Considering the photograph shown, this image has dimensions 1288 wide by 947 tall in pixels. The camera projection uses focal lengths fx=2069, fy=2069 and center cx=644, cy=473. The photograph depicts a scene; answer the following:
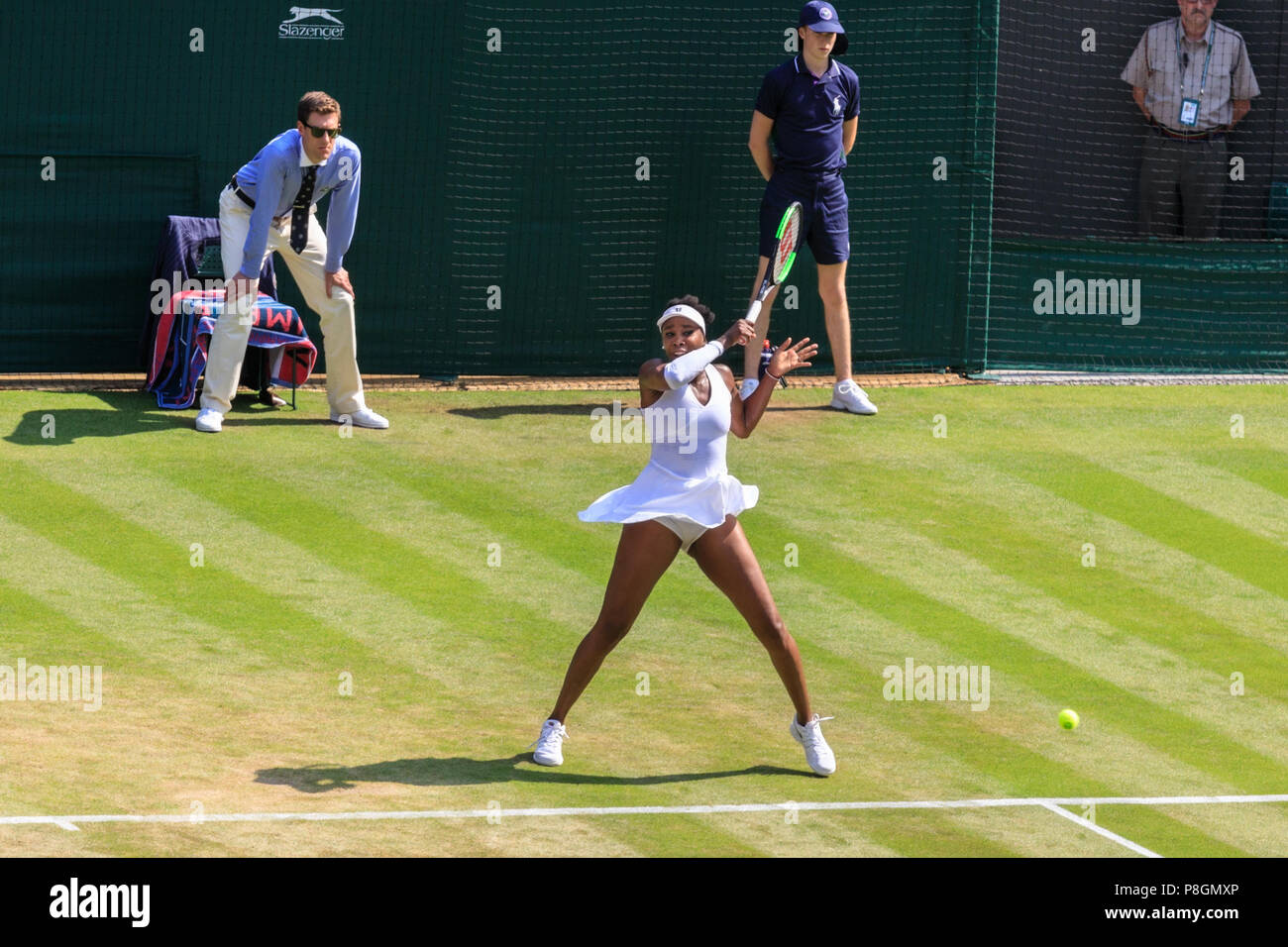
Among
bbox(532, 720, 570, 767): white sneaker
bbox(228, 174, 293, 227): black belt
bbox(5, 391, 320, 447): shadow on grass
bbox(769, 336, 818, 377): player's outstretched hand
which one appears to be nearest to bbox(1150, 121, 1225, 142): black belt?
bbox(5, 391, 320, 447): shadow on grass

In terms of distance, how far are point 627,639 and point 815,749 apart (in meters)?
2.17

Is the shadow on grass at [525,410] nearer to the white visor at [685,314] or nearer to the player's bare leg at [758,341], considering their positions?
the player's bare leg at [758,341]

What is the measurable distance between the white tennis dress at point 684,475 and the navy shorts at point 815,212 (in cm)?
599

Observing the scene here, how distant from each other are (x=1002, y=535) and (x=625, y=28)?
548 cm

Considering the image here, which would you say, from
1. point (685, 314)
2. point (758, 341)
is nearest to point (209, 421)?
point (758, 341)

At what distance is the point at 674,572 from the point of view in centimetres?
1243

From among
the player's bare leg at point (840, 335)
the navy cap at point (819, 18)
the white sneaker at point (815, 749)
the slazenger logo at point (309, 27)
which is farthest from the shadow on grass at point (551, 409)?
the white sneaker at point (815, 749)

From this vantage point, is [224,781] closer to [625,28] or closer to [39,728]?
[39,728]

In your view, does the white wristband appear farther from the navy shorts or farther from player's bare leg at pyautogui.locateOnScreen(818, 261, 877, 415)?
player's bare leg at pyautogui.locateOnScreen(818, 261, 877, 415)

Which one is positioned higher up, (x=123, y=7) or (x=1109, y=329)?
(x=123, y=7)

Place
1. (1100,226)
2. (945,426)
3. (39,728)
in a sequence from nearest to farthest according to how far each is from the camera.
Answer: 1. (39,728)
2. (945,426)
3. (1100,226)

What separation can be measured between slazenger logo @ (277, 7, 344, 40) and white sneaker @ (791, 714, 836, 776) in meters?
8.55

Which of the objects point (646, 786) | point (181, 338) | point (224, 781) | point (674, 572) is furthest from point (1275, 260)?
point (224, 781)

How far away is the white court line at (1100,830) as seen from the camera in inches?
333
